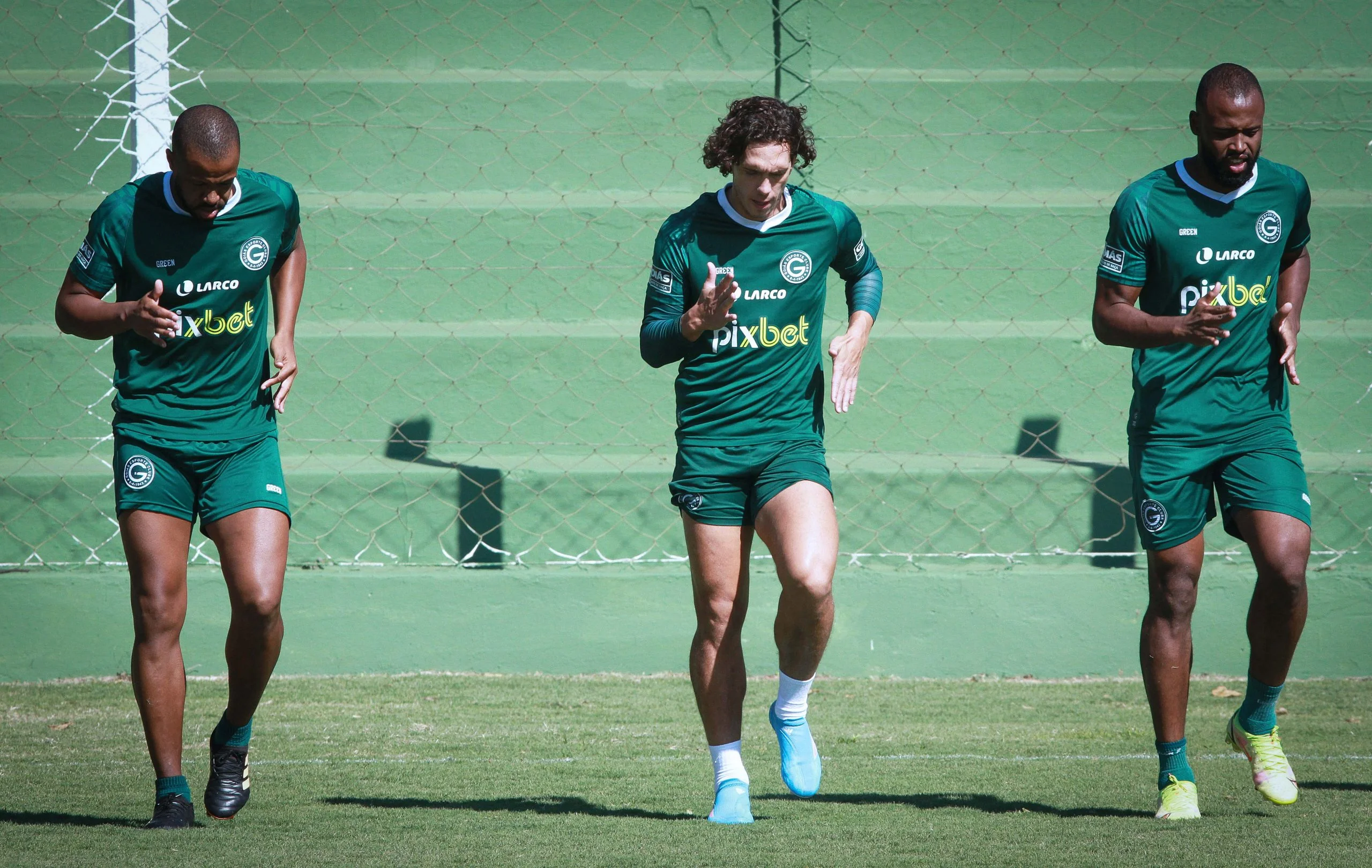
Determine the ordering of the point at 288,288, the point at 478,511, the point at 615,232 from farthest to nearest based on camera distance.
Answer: the point at 615,232
the point at 478,511
the point at 288,288

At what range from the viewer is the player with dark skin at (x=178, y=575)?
3719 mm

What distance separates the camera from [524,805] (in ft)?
13.3

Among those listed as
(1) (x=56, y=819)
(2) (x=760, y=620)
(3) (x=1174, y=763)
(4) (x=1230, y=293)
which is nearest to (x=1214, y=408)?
(4) (x=1230, y=293)

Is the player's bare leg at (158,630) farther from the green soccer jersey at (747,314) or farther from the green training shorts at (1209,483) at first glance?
the green training shorts at (1209,483)

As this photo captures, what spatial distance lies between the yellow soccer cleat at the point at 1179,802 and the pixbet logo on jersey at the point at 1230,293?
4.28 ft

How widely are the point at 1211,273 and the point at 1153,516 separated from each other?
27.9 inches

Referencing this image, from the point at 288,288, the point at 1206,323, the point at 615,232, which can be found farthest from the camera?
the point at 615,232

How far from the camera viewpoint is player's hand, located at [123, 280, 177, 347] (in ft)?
11.8

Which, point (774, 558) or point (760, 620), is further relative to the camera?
point (760, 620)

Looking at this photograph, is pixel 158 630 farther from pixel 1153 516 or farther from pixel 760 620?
pixel 760 620

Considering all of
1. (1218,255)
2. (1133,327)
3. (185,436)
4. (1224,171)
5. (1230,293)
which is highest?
(1224,171)

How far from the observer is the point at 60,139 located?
7379 mm

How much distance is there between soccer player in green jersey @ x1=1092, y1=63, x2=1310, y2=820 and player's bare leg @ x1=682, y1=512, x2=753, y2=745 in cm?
116

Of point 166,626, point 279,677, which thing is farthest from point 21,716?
point 166,626
